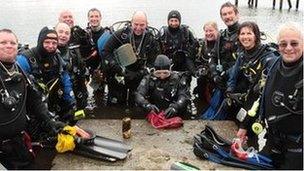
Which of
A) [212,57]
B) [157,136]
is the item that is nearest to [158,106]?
[157,136]

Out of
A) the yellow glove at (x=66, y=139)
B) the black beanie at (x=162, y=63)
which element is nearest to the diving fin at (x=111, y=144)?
the yellow glove at (x=66, y=139)

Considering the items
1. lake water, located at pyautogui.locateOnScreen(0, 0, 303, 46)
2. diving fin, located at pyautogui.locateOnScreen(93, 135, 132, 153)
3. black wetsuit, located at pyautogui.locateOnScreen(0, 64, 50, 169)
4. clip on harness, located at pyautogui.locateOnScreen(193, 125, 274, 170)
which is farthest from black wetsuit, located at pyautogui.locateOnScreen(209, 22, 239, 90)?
lake water, located at pyautogui.locateOnScreen(0, 0, 303, 46)

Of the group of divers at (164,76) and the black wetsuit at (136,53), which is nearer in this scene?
the group of divers at (164,76)

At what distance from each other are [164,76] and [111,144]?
1520 millimetres

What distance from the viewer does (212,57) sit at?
6.54 m

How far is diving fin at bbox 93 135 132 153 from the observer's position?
4.69 m

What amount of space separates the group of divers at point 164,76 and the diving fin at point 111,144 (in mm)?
503

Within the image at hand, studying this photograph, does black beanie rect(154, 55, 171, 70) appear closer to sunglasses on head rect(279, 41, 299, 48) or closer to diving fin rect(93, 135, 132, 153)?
diving fin rect(93, 135, 132, 153)

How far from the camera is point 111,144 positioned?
4746 millimetres

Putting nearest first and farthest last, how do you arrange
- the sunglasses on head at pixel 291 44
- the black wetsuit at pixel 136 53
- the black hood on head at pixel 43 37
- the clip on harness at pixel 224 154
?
1. the sunglasses on head at pixel 291 44
2. the clip on harness at pixel 224 154
3. the black hood on head at pixel 43 37
4. the black wetsuit at pixel 136 53

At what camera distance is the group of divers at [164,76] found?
3.71 meters

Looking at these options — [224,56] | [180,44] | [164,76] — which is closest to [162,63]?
[164,76]

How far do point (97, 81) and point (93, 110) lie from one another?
2.30ft

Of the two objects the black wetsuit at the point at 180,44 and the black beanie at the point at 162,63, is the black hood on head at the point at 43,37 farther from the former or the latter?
the black wetsuit at the point at 180,44
